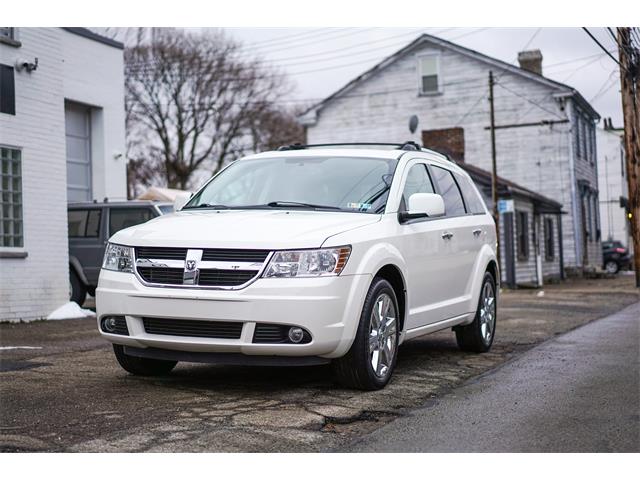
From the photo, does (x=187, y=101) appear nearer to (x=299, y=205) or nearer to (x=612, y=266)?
(x=612, y=266)

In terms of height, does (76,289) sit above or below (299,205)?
below

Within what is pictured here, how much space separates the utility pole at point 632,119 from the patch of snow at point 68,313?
27.4 ft

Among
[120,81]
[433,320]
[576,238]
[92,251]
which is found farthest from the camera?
[576,238]

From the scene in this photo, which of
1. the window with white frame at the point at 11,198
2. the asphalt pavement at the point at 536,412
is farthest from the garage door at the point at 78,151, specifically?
the asphalt pavement at the point at 536,412

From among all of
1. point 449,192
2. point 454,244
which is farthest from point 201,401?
point 449,192

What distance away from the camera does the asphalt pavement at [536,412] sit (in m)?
4.98

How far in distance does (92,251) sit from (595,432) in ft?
40.5

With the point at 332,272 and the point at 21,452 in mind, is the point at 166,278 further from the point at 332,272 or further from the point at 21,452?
the point at 21,452

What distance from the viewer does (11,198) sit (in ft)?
44.8

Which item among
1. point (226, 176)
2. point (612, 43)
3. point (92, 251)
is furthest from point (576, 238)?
point (226, 176)

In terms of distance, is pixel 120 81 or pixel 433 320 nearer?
pixel 433 320

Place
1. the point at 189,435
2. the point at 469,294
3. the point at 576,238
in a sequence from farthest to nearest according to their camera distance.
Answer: the point at 576,238
the point at 469,294
the point at 189,435

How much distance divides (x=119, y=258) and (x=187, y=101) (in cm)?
3935

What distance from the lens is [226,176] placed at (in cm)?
806
